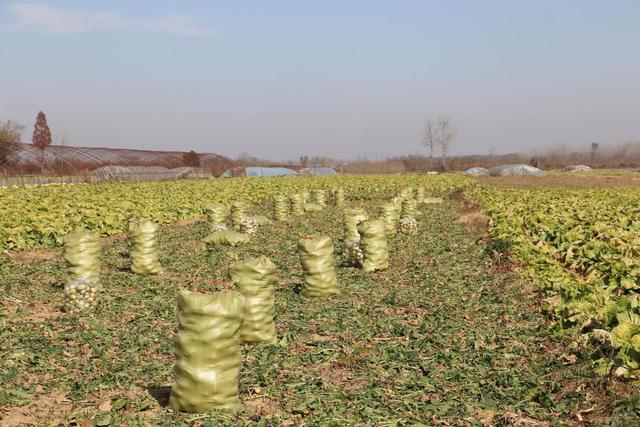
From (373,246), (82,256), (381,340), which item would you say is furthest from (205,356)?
(373,246)

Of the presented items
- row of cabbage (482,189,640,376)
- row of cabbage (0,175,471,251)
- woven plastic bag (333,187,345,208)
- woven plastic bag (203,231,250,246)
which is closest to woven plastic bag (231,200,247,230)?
woven plastic bag (203,231,250,246)

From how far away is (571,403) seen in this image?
19.1ft

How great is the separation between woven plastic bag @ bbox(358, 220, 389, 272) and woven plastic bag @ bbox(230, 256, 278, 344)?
4.90 meters

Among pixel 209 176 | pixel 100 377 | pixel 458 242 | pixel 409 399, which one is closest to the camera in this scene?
pixel 409 399

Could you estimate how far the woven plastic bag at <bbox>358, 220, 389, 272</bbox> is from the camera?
12.9 meters

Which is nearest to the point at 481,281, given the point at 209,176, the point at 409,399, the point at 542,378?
the point at 542,378

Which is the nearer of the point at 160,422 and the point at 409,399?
the point at 160,422

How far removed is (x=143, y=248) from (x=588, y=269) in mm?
9118

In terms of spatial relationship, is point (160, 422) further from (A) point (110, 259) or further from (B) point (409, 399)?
(A) point (110, 259)

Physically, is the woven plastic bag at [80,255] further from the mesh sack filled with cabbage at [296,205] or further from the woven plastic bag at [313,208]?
the woven plastic bag at [313,208]

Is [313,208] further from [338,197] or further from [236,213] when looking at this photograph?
[236,213]

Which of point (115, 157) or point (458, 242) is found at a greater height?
point (115, 157)

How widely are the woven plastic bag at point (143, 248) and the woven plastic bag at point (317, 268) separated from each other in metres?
3.76

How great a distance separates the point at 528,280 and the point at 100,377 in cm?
766
